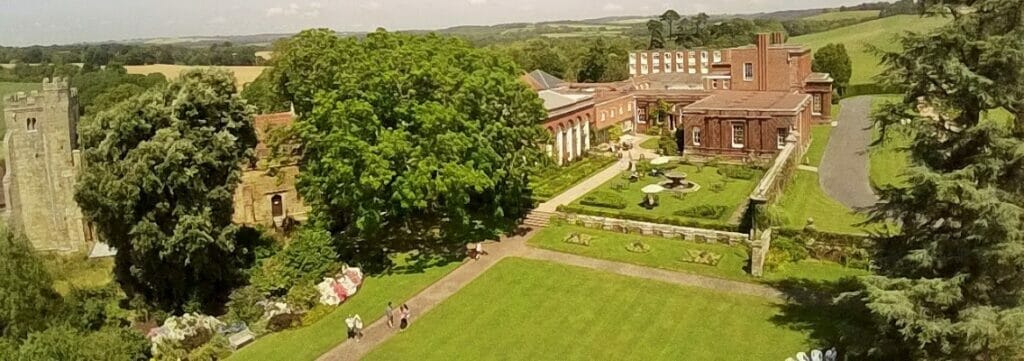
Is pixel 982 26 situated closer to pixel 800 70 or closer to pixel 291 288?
pixel 291 288

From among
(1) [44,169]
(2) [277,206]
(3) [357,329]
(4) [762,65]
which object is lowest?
(3) [357,329]

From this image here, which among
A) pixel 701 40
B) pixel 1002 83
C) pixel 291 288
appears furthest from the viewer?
pixel 701 40

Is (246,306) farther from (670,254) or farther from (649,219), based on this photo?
(649,219)

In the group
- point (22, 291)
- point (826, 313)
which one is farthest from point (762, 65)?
point (22, 291)

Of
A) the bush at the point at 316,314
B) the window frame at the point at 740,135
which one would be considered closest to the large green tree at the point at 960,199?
the bush at the point at 316,314

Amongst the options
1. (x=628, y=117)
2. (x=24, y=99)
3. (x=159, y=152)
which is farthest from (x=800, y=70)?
(x=24, y=99)

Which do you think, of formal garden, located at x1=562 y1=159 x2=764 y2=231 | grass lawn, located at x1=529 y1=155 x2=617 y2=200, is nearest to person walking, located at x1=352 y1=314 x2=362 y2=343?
grass lawn, located at x1=529 y1=155 x2=617 y2=200

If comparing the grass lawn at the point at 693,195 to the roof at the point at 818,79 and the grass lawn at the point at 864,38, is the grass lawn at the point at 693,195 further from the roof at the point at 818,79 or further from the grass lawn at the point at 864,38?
the grass lawn at the point at 864,38
